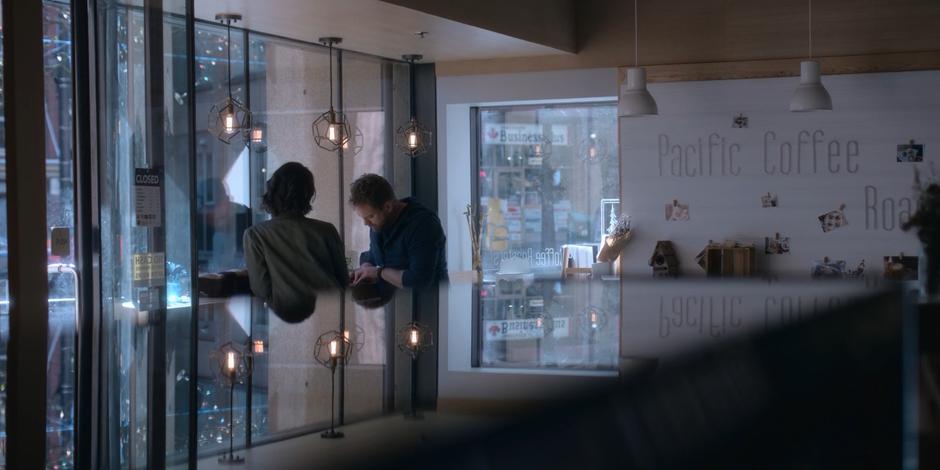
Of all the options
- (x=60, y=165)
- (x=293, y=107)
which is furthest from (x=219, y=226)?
(x=60, y=165)

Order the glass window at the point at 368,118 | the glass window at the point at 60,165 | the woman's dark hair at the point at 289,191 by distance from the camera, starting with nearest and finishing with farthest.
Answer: the woman's dark hair at the point at 289,191
the glass window at the point at 60,165
the glass window at the point at 368,118

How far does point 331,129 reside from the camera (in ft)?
23.1

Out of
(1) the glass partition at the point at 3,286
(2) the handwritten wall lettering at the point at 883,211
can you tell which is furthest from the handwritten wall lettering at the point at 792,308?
(2) the handwritten wall lettering at the point at 883,211

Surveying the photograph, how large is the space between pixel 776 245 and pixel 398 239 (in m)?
4.62

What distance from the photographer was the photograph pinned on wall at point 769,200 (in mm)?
7129

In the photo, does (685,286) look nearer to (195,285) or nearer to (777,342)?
(777,342)

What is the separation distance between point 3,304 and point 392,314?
2.25 metres

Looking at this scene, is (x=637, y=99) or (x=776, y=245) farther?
(x=776, y=245)

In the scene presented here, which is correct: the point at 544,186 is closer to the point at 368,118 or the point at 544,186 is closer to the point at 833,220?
the point at 368,118

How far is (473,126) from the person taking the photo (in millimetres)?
8055

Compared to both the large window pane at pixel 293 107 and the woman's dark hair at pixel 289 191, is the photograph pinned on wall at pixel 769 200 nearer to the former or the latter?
the large window pane at pixel 293 107

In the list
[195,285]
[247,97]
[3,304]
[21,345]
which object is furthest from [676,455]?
[247,97]

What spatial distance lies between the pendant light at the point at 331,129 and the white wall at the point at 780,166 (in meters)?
2.06

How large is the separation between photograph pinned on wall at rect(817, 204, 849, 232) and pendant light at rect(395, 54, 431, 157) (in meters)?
2.99
